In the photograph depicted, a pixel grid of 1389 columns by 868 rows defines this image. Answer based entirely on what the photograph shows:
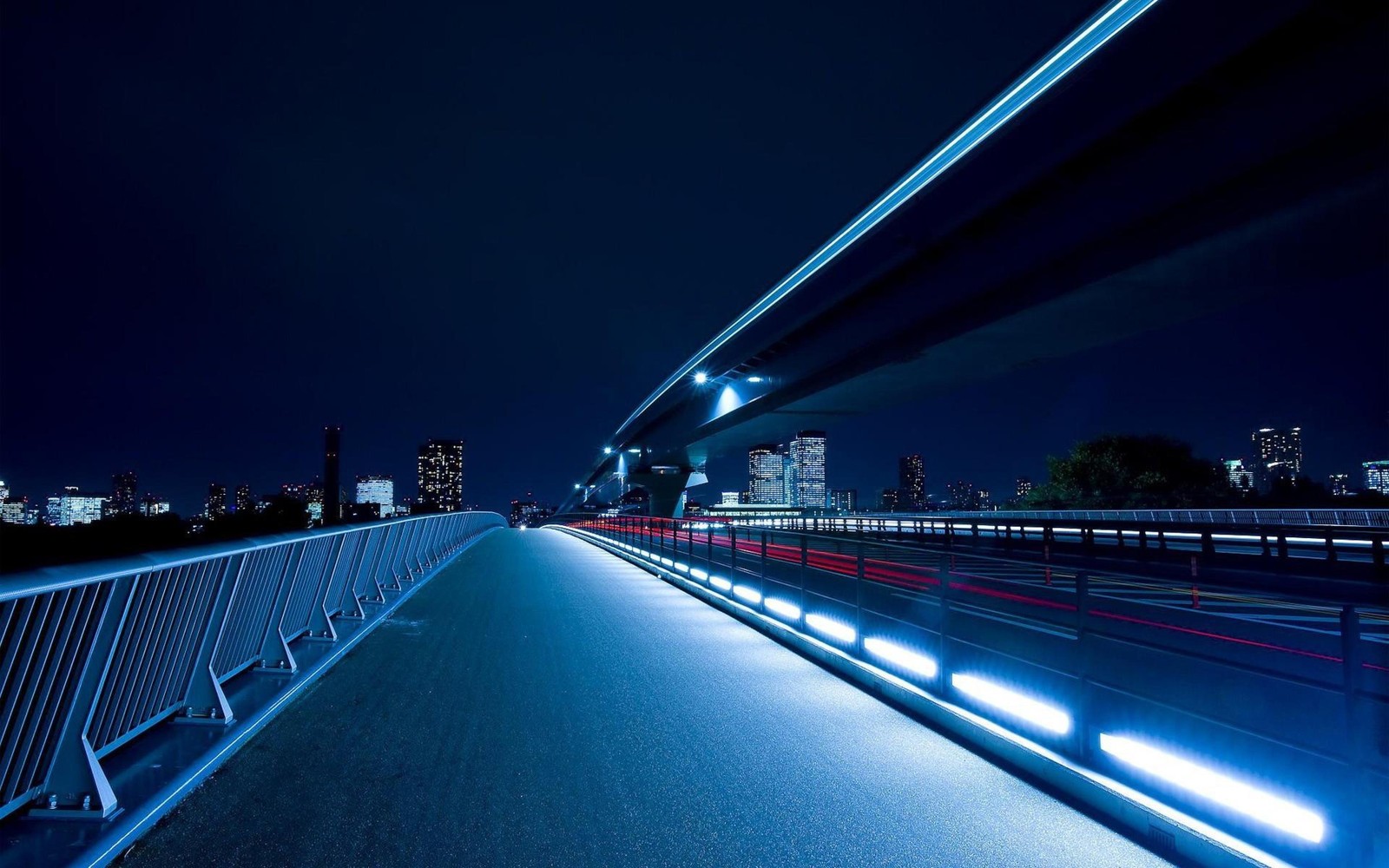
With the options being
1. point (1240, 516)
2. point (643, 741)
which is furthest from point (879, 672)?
point (1240, 516)

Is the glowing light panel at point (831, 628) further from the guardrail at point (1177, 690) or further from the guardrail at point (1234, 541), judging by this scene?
the guardrail at point (1234, 541)

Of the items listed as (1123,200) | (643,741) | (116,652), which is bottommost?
(643,741)

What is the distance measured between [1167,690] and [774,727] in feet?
15.4

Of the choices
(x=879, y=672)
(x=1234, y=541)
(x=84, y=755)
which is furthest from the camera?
(x=1234, y=541)

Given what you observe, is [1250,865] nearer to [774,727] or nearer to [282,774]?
[774,727]

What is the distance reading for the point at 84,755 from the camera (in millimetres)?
4898

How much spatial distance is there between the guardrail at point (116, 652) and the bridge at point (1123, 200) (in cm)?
1456

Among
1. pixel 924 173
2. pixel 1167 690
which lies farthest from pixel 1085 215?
pixel 1167 690

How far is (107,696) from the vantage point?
18.2ft

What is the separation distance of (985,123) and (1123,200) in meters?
3.13

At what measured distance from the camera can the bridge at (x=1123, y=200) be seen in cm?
1341

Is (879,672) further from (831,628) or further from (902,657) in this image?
(831,628)

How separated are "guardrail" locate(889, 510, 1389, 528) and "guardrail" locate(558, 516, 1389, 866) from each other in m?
21.2

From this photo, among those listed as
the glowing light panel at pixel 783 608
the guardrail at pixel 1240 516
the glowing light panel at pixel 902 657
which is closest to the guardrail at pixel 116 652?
the glowing light panel at pixel 902 657
